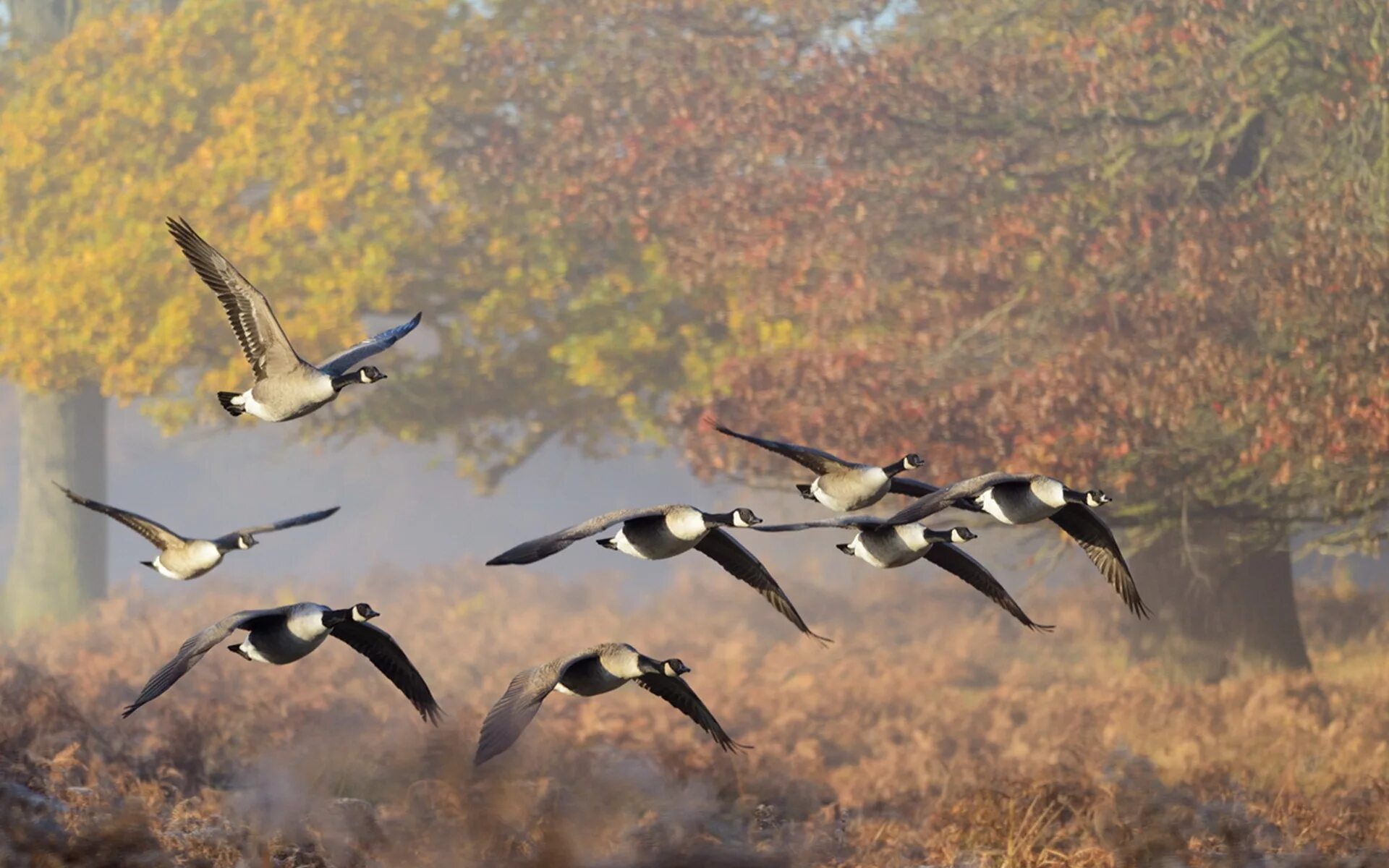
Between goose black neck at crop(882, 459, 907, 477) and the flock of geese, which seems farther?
goose black neck at crop(882, 459, 907, 477)

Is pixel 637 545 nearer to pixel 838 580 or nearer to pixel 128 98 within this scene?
pixel 128 98

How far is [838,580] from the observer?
3659 centimetres

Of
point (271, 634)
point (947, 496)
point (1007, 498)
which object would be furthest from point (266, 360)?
point (1007, 498)

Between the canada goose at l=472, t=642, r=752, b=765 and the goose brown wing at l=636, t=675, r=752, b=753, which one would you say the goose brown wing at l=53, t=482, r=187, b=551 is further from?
the goose brown wing at l=636, t=675, r=752, b=753

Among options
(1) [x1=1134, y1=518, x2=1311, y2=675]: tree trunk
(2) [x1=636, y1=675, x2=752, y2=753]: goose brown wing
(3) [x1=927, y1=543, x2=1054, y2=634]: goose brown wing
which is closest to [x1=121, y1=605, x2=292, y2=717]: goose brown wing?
(2) [x1=636, y1=675, x2=752, y2=753]: goose brown wing

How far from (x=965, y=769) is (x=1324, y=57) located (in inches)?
317

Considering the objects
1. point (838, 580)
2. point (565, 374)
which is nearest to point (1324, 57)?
point (565, 374)

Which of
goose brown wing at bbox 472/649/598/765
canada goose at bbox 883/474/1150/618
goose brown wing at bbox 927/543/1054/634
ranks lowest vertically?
goose brown wing at bbox 927/543/1054/634

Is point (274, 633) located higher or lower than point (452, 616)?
higher

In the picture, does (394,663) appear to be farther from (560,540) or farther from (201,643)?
(560,540)

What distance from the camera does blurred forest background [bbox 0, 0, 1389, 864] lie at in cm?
1311

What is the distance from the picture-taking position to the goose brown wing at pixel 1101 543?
539cm

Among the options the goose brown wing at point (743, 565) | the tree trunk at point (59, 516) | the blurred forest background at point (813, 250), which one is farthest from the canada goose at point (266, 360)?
the tree trunk at point (59, 516)

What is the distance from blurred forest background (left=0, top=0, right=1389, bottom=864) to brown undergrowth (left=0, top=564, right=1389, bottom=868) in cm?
23
